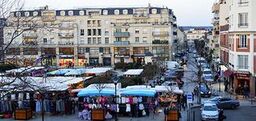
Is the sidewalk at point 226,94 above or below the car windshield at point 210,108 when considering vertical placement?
below

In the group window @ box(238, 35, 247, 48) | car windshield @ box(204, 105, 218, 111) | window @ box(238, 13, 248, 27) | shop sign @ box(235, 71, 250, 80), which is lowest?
car windshield @ box(204, 105, 218, 111)

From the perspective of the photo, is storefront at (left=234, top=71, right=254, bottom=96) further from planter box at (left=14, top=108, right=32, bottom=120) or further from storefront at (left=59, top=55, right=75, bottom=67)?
storefront at (left=59, top=55, right=75, bottom=67)

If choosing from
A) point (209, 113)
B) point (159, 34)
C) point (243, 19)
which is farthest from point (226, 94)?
point (159, 34)

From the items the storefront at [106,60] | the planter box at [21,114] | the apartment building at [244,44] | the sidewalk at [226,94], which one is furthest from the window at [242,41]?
the storefront at [106,60]

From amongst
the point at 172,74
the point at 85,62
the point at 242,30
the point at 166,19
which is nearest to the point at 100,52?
the point at 85,62

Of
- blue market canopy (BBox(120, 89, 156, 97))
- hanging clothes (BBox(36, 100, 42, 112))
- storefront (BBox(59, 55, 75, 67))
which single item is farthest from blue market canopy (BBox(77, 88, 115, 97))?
storefront (BBox(59, 55, 75, 67))

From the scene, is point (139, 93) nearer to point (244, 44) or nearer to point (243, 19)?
point (244, 44)

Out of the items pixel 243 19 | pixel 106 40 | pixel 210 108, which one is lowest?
pixel 210 108

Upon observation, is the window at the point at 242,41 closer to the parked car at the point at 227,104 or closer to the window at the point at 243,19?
the window at the point at 243,19

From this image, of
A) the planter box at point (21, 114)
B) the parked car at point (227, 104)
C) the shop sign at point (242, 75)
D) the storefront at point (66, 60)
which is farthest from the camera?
the storefront at point (66, 60)

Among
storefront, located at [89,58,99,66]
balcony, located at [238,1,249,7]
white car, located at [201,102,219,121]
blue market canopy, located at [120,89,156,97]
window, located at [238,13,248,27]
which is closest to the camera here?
white car, located at [201,102,219,121]

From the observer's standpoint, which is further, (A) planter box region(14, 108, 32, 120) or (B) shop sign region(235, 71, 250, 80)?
(B) shop sign region(235, 71, 250, 80)

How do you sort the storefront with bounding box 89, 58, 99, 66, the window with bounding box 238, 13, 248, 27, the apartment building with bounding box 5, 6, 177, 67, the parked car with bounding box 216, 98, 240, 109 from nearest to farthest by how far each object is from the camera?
the parked car with bounding box 216, 98, 240, 109 < the window with bounding box 238, 13, 248, 27 < the apartment building with bounding box 5, 6, 177, 67 < the storefront with bounding box 89, 58, 99, 66

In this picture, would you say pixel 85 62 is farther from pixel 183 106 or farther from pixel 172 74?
pixel 183 106
